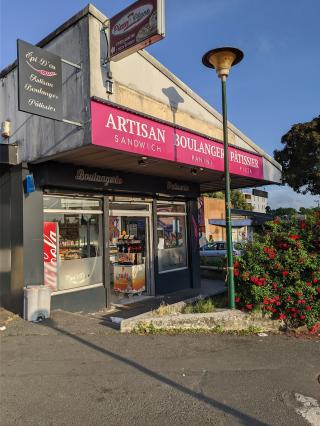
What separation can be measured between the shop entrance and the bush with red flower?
3.53m

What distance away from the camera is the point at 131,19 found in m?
6.61

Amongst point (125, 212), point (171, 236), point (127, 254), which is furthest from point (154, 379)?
point (171, 236)

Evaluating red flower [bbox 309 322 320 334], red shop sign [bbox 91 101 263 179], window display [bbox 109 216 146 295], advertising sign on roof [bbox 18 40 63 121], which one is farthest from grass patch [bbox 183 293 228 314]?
advertising sign on roof [bbox 18 40 63 121]

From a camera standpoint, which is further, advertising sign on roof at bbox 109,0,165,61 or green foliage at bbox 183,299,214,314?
green foliage at bbox 183,299,214,314

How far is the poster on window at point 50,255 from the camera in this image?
8180 mm

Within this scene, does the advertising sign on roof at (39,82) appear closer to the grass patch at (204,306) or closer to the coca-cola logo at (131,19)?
the coca-cola logo at (131,19)

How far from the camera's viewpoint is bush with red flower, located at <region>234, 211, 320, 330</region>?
7055mm

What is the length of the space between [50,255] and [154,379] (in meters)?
4.37

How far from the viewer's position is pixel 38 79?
6234 millimetres

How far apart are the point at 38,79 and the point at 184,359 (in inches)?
186

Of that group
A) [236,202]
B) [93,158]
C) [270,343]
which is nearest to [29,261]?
[93,158]

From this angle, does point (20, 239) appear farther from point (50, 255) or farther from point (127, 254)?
point (127, 254)

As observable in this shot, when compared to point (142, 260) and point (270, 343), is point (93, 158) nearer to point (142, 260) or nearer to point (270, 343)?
point (142, 260)

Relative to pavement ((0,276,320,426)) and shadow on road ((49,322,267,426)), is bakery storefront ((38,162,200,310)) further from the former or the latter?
shadow on road ((49,322,267,426))
